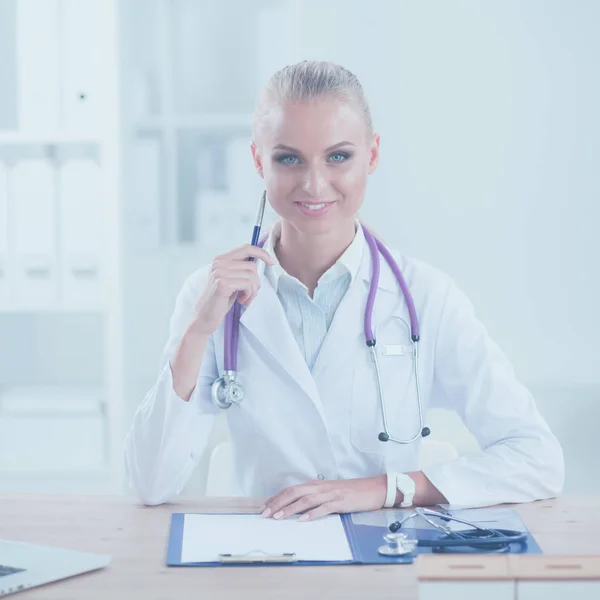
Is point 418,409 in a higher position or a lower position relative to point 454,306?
lower

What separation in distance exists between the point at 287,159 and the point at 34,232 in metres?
1.25

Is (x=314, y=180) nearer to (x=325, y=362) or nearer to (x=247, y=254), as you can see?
(x=247, y=254)

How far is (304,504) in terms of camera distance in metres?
1.36

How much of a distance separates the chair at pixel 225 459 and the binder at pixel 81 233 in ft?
3.16

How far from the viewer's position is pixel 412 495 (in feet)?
4.69

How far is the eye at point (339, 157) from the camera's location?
1.56 meters

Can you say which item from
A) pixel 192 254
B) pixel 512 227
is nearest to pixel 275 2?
pixel 192 254

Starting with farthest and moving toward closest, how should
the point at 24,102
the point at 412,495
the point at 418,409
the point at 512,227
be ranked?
1. the point at 512,227
2. the point at 24,102
3. the point at 418,409
4. the point at 412,495

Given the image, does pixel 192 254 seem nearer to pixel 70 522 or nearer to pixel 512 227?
pixel 512 227

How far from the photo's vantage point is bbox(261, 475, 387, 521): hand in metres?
1.36

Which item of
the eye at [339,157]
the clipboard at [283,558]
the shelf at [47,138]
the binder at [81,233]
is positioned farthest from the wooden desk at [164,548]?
the shelf at [47,138]

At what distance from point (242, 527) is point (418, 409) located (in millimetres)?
458

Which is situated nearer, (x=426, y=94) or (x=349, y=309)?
(x=349, y=309)

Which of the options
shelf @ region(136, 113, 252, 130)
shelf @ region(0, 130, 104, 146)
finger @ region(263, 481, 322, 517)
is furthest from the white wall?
finger @ region(263, 481, 322, 517)
